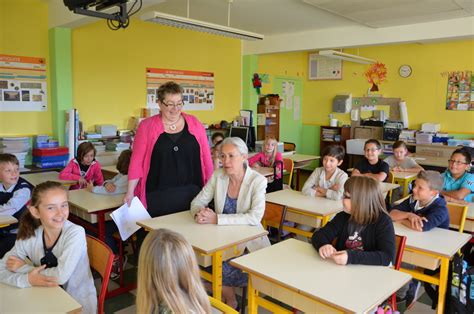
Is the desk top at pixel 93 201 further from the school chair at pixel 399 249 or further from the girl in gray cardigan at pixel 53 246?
the school chair at pixel 399 249

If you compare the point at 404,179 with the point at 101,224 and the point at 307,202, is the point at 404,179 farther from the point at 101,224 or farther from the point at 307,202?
the point at 101,224

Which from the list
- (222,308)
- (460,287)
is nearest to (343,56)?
(460,287)

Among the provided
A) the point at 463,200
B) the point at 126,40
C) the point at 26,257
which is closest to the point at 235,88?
the point at 126,40

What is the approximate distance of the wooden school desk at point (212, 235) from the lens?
2.21 m

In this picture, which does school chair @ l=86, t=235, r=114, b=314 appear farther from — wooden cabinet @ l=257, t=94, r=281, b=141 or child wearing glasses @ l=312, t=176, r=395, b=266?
wooden cabinet @ l=257, t=94, r=281, b=141

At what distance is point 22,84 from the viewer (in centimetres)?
483

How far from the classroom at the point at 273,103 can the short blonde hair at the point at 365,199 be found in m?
0.03

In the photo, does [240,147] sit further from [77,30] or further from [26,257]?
[77,30]

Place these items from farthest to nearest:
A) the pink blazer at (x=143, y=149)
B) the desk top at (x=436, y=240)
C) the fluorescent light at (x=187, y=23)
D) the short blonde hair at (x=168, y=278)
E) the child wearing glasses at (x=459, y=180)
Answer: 1. the fluorescent light at (x=187, y=23)
2. the child wearing glasses at (x=459, y=180)
3. the pink blazer at (x=143, y=149)
4. the desk top at (x=436, y=240)
5. the short blonde hair at (x=168, y=278)

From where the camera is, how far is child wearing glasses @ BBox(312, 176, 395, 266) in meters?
2.02

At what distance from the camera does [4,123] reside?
473cm

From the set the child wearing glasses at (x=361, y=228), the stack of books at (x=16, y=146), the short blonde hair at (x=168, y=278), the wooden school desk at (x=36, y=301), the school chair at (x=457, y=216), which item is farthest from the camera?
the stack of books at (x=16, y=146)

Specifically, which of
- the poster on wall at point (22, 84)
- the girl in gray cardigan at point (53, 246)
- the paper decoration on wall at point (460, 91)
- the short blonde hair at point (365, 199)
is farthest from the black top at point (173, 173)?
the paper decoration on wall at point (460, 91)

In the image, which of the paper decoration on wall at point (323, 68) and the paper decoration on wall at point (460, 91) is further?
the paper decoration on wall at point (323, 68)
